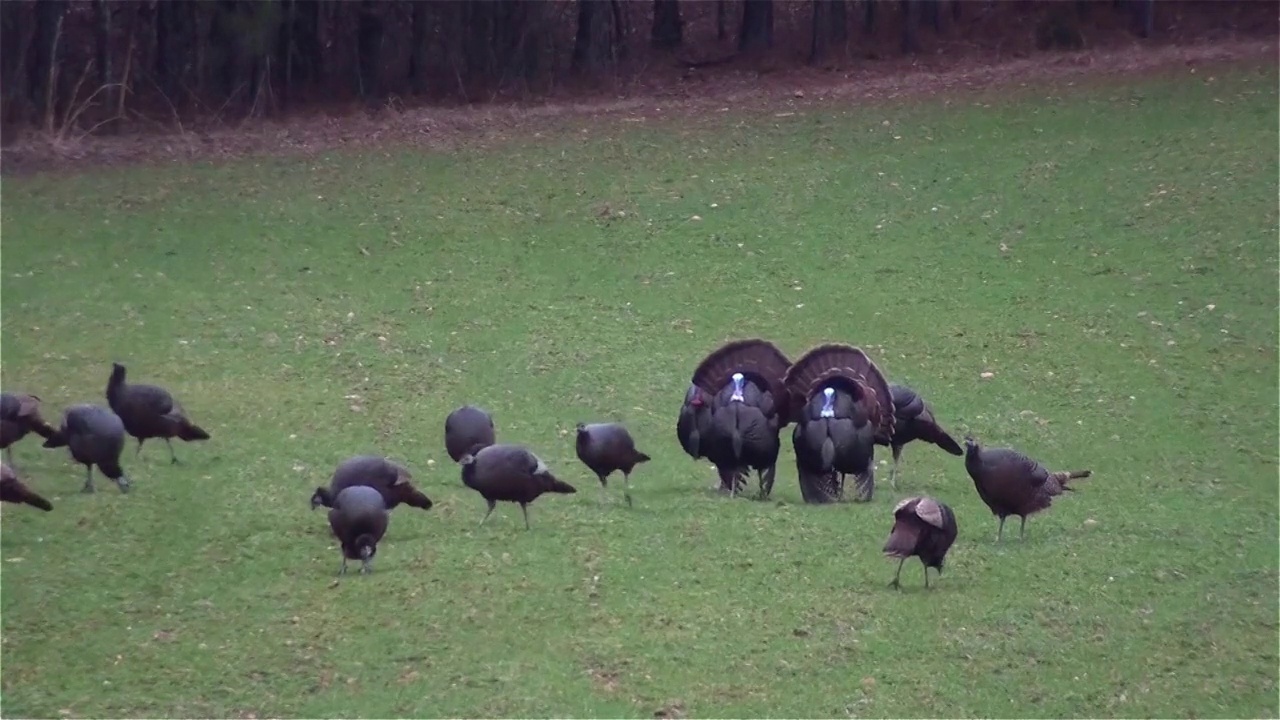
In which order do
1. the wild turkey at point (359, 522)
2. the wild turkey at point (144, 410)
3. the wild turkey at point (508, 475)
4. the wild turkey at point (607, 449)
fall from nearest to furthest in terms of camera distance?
the wild turkey at point (359, 522)
the wild turkey at point (508, 475)
the wild turkey at point (607, 449)
the wild turkey at point (144, 410)

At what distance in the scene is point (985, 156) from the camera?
22.1 meters

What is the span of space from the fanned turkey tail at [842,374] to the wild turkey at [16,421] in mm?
5007

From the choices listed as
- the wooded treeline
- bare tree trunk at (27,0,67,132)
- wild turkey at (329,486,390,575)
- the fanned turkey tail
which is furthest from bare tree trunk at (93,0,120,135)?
wild turkey at (329,486,390,575)

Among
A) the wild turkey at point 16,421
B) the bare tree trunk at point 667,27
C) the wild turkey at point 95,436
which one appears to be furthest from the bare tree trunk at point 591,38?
the wild turkey at point 95,436

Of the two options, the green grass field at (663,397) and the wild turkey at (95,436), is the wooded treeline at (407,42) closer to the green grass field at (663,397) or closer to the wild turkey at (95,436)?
the green grass field at (663,397)

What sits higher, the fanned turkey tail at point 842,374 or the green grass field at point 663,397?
the fanned turkey tail at point 842,374

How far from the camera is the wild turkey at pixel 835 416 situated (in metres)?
10.6

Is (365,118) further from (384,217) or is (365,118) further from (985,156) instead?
(985,156)

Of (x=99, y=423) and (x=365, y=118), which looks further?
(x=365, y=118)

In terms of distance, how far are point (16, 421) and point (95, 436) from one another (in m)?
0.91

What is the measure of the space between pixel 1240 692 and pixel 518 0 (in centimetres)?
1992

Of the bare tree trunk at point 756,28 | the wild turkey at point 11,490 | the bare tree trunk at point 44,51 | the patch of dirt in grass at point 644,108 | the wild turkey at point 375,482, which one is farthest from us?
the bare tree trunk at point 756,28

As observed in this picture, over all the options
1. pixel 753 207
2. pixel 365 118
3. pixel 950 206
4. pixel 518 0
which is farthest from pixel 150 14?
pixel 950 206

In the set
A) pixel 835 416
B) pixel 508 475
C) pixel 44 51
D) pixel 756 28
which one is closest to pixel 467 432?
pixel 508 475
